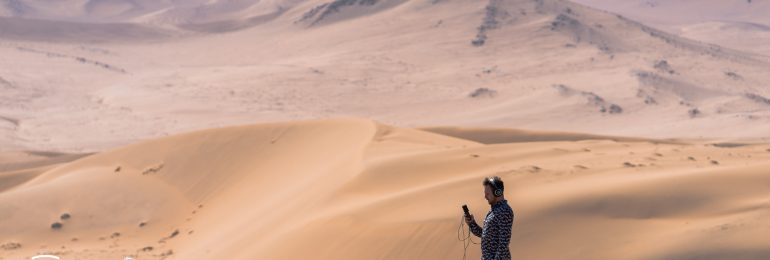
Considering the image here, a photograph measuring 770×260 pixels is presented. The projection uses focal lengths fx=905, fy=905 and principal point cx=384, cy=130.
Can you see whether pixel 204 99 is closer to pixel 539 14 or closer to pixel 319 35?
pixel 319 35

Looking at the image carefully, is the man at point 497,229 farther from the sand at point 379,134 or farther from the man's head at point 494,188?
the sand at point 379,134

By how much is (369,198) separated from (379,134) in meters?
4.11

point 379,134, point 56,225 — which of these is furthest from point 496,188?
point 56,225

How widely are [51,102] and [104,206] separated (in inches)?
1022

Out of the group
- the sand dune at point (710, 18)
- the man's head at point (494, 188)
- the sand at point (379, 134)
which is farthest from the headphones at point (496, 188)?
the sand dune at point (710, 18)

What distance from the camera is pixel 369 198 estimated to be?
9547mm

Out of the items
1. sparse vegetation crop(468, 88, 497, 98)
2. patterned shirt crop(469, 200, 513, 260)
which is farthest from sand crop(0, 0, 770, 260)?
patterned shirt crop(469, 200, 513, 260)

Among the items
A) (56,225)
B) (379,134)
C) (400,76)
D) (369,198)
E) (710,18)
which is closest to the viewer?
(369,198)

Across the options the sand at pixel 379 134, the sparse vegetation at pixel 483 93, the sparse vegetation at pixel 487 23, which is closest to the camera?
the sand at pixel 379 134

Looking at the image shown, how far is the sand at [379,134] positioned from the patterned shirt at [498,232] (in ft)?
7.33

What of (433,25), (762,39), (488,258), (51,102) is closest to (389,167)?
(488,258)

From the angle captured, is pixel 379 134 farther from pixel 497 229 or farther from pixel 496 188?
pixel 496 188

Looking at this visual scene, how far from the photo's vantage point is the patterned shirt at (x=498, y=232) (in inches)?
195

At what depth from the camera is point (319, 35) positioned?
58.6 m
